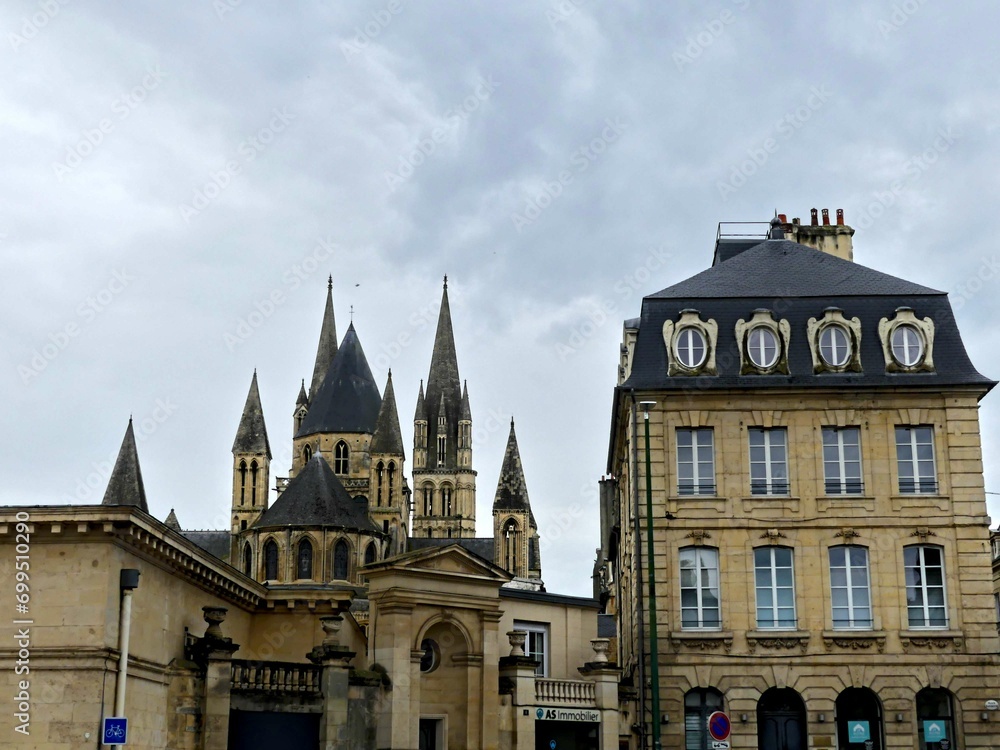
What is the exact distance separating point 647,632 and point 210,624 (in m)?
11.0

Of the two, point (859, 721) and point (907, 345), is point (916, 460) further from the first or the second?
point (859, 721)

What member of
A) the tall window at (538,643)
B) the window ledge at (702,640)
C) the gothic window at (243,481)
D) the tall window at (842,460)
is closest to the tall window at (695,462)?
the tall window at (842,460)

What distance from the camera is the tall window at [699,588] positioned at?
1190 inches

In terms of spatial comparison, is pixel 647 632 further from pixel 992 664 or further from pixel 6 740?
pixel 6 740

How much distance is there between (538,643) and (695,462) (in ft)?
21.0

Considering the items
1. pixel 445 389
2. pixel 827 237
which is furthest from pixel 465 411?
pixel 827 237

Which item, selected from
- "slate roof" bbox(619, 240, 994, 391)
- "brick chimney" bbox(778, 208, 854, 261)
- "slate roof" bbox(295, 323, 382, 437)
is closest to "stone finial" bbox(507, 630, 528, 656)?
"slate roof" bbox(619, 240, 994, 391)

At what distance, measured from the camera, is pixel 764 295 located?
32.2 metres

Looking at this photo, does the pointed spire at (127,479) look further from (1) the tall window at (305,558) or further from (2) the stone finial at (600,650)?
(2) the stone finial at (600,650)

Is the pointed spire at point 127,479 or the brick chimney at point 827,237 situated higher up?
the pointed spire at point 127,479

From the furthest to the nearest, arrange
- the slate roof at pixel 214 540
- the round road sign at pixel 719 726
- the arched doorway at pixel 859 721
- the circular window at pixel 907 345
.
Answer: the slate roof at pixel 214 540 < the circular window at pixel 907 345 < the arched doorway at pixel 859 721 < the round road sign at pixel 719 726

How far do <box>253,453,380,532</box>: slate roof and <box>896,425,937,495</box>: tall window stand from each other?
63.0m

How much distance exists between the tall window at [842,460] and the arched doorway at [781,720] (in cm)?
498

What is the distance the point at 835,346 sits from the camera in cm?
3175
